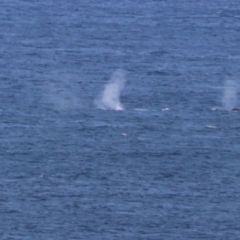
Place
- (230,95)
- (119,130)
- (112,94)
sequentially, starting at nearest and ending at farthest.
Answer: (119,130)
(112,94)
(230,95)

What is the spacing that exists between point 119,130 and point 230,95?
18.0 m

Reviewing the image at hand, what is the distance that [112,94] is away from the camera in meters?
120

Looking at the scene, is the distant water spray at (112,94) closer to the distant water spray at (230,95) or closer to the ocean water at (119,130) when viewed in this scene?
the ocean water at (119,130)

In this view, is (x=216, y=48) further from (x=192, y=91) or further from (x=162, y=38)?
(x=192, y=91)

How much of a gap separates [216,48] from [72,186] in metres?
61.1

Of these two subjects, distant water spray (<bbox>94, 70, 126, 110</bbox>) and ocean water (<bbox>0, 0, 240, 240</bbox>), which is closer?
ocean water (<bbox>0, 0, 240, 240</bbox>)

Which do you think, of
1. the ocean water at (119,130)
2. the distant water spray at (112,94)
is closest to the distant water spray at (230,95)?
the ocean water at (119,130)

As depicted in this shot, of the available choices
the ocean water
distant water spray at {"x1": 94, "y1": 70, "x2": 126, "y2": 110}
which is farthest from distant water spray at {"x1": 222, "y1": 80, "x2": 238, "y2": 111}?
distant water spray at {"x1": 94, "y1": 70, "x2": 126, "y2": 110}

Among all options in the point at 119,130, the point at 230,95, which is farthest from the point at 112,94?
the point at 119,130

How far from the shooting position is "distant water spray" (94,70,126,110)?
376 ft

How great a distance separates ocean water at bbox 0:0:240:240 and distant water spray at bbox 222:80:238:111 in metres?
0.16

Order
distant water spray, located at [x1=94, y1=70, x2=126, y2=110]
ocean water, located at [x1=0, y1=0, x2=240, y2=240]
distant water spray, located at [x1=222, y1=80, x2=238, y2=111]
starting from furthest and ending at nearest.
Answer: distant water spray, located at [x1=222, y1=80, x2=238, y2=111] < distant water spray, located at [x1=94, y1=70, x2=126, y2=110] < ocean water, located at [x1=0, y1=0, x2=240, y2=240]

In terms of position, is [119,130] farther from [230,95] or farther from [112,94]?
[230,95]

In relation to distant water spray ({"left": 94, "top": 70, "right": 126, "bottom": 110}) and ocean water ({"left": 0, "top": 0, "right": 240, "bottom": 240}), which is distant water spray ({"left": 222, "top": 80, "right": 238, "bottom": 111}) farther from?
distant water spray ({"left": 94, "top": 70, "right": 126, "bottom": 110})
